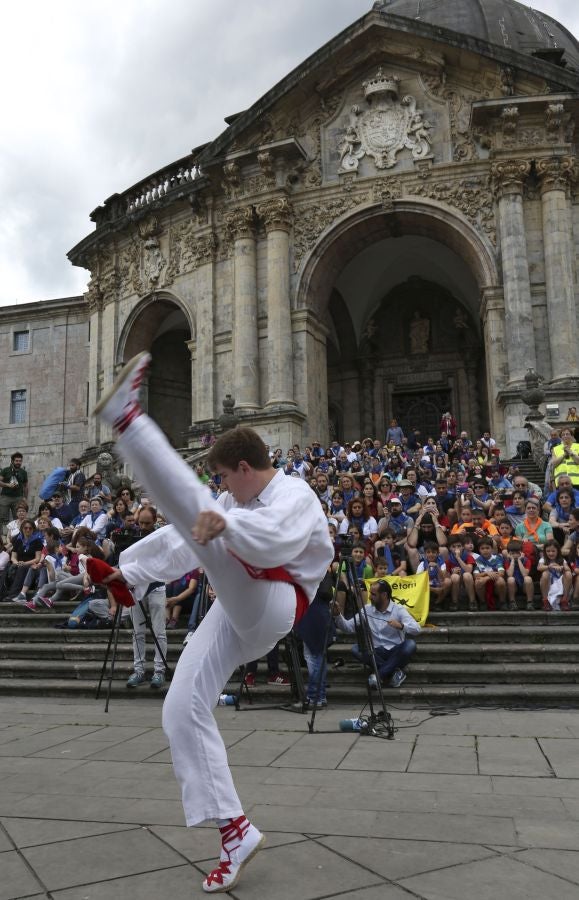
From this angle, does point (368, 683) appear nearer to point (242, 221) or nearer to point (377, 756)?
point (377, 756)

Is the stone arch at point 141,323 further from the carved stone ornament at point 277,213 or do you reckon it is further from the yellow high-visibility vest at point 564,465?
the yellow high-visibility vest at point 564,465

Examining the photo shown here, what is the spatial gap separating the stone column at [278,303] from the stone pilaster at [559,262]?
715cm

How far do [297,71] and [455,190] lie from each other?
586cm

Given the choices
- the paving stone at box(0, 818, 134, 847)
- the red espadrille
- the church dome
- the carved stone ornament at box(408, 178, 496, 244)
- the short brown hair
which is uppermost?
the church dome

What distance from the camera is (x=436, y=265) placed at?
2669 centimetres

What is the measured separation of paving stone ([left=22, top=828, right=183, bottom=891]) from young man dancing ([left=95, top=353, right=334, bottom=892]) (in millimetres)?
353

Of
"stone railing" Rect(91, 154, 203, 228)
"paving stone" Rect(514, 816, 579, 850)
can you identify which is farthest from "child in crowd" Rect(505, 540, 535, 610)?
"stone railing" Rect(91, 154, 203, 228)

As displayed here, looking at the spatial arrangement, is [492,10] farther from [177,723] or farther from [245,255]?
[177,723]

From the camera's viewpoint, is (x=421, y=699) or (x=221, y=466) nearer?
(x=221, y=466)

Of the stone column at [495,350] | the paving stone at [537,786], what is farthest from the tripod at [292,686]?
the stone column at [495,350]

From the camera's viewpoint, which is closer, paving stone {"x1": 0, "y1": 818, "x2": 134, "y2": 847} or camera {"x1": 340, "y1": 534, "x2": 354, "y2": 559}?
paving stone {"x1": 0, "y1": 818, "x2": 134, "y2": 847}

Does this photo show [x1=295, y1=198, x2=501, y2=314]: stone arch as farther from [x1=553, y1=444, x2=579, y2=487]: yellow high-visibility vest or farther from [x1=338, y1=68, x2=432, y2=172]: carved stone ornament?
[x1=553, y1=444, x2=579, y2=487]: yellow high-visibility vest

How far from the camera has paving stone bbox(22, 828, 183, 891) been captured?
3.07 meters

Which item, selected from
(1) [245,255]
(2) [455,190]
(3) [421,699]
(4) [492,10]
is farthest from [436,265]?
(3) [421,699]
